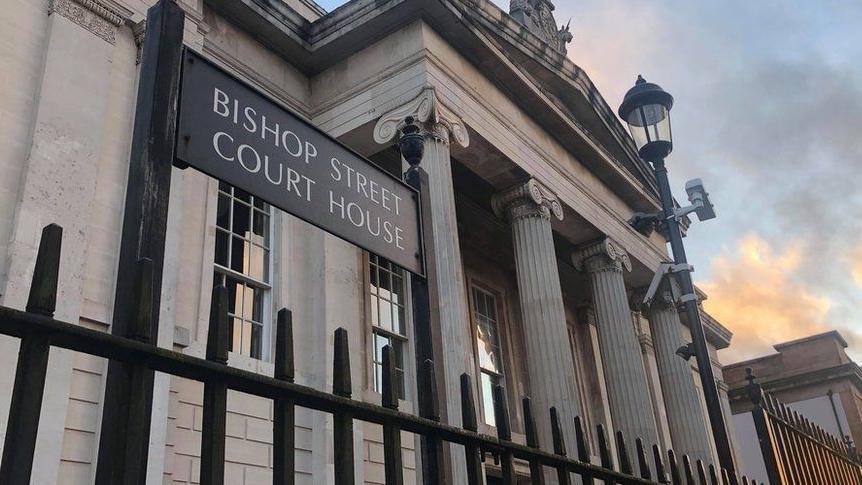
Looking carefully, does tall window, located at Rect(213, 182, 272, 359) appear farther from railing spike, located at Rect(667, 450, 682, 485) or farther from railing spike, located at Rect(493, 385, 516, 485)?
railing spike, located at Rect(493, 385, 516, 485)

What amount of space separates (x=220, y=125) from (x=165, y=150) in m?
0.30

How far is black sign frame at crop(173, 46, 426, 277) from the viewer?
2217 millimetres

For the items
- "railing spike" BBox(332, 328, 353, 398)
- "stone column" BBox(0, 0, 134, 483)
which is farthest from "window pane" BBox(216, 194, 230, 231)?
"railing spike" BBox(332, 328, 353, 398)

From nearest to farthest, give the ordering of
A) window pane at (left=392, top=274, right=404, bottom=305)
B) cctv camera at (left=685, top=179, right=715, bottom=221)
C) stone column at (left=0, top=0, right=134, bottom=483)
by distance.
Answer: stone column at (left=0, top=0, right=134, bottom=483), cctv camera at (left=685, top=179, right=715, bottom=221), window pane at (left=392, top=274, right=404, bottom=305)

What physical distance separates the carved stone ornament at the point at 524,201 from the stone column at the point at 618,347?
263 cm

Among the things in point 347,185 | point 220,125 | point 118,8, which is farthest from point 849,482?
point 118,8

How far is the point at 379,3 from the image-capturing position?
11.3 metres

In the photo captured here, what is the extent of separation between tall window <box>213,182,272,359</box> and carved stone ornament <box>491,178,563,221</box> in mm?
4207

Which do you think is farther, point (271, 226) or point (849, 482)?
point (271, 226)

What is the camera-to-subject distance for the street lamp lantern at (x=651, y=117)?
782 centimetres

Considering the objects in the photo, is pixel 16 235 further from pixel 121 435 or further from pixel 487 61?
pixel 487 61

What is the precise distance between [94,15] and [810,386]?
3147 cm

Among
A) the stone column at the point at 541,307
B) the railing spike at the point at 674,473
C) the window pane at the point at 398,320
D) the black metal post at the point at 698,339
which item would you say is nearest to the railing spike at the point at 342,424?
the railing spike at the point at 674,473

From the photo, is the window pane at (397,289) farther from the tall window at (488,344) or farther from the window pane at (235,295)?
the window pane at (235,295)
